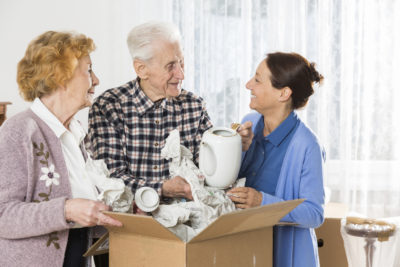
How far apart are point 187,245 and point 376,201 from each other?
2.66 metres

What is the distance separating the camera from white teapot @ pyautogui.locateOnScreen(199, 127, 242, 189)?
1390mm

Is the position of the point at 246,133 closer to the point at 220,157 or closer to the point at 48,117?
the point at 220,157

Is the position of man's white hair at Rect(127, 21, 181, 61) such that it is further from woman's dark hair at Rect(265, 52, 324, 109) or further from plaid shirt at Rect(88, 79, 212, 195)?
woman's dark hair at Rect(265, 52, 324, 109)

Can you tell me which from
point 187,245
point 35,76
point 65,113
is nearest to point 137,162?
point 65,113

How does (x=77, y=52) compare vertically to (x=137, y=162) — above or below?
above

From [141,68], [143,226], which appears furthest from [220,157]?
[141,68]

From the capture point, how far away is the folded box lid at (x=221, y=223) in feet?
3.62

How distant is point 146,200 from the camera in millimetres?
1307

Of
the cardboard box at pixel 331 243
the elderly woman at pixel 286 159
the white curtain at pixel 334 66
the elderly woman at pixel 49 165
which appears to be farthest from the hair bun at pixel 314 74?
the white curtain at pixel 334 66

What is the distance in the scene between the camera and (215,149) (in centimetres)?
139

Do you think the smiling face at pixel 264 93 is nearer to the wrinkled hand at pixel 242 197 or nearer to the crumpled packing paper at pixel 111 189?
the wrinkled hand at pixel 242 197

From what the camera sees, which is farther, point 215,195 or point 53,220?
point 215,195

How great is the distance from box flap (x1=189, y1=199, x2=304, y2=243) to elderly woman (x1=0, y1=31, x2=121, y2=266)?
23 centimetres

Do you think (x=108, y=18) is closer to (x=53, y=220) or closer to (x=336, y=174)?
(x=336, y=174)
